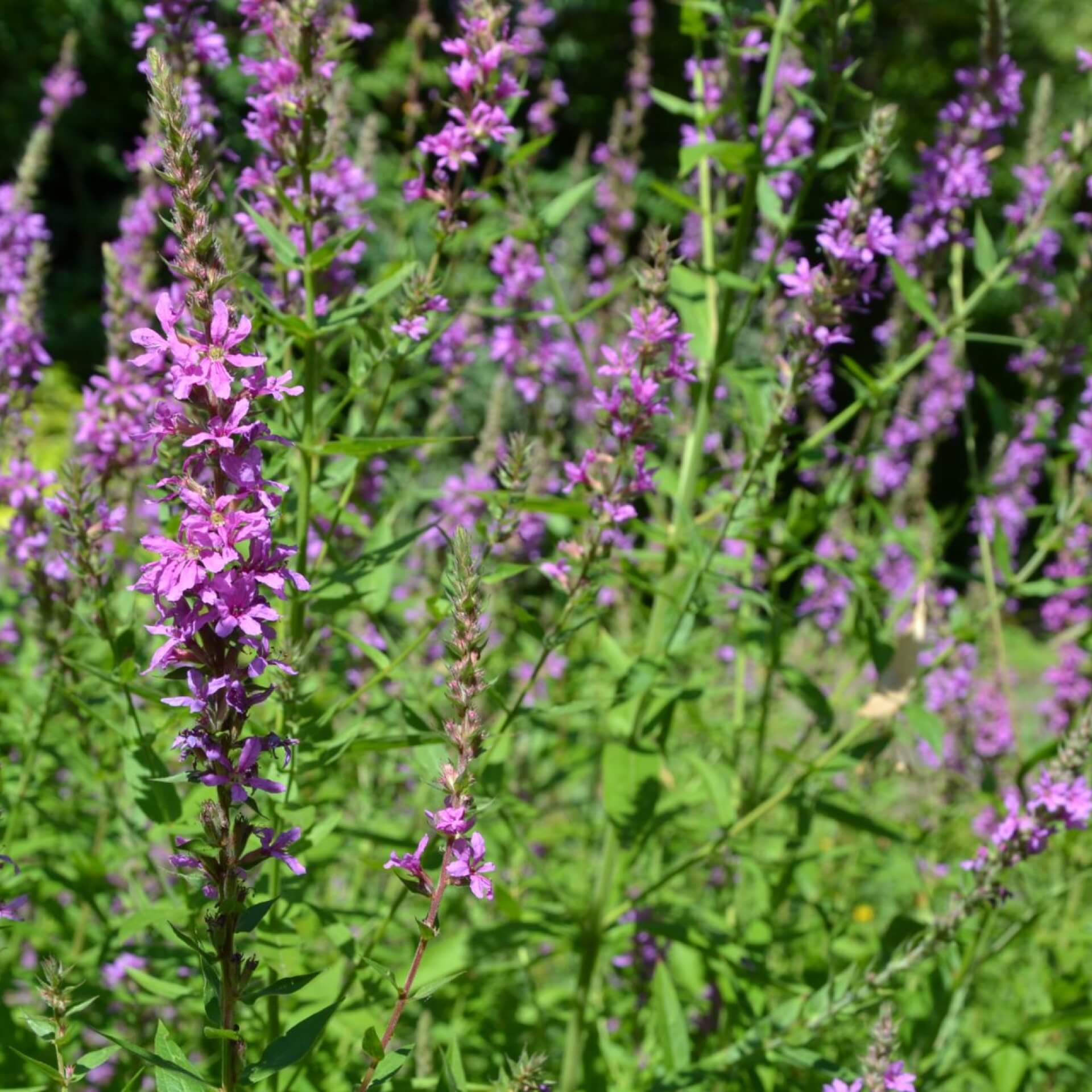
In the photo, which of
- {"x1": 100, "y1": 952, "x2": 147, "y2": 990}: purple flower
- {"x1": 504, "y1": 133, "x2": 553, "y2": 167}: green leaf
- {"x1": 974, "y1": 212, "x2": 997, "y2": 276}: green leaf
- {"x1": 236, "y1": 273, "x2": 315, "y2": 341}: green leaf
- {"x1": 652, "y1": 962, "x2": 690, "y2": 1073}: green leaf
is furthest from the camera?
{"x1": 974, "y1": 212, "x2": 997, "y2": 276}: green leaf

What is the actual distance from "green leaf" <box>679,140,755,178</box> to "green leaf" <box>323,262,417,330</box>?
857 millimetres

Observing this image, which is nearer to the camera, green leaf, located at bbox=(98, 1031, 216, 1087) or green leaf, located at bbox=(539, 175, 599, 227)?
green leaf, located at bbox=(98, 1031, 216, 1087)

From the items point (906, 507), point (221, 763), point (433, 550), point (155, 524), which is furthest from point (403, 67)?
point (221, 763)

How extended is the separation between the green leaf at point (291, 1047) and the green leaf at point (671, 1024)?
3.90ft

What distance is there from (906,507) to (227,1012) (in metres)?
5.47

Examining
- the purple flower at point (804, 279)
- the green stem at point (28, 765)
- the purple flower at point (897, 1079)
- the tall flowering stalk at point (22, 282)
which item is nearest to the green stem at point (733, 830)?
the purple flower at point (897, 1079)

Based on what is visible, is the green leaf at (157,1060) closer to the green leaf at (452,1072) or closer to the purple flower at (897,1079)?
the green leaf at (452,1072)

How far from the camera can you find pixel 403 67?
12.0 metres

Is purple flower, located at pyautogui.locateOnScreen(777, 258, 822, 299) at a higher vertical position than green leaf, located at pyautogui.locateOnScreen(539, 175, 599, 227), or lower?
lower

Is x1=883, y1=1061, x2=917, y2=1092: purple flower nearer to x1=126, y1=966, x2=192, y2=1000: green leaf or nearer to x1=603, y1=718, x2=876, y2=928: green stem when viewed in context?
x1=603, y1=718, x2=876, y2=928: green stem

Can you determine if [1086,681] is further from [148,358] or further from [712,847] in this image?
[148,358]

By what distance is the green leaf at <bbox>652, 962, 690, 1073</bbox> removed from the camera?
8.38 feet

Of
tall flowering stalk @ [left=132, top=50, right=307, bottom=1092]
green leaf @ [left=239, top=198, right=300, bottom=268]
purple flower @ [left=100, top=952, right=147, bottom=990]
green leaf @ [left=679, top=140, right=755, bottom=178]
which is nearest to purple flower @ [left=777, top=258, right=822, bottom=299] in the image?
green leaf @ [left=679, top=140, right=755, bottom=178]

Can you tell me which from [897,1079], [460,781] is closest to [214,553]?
[460,781]
